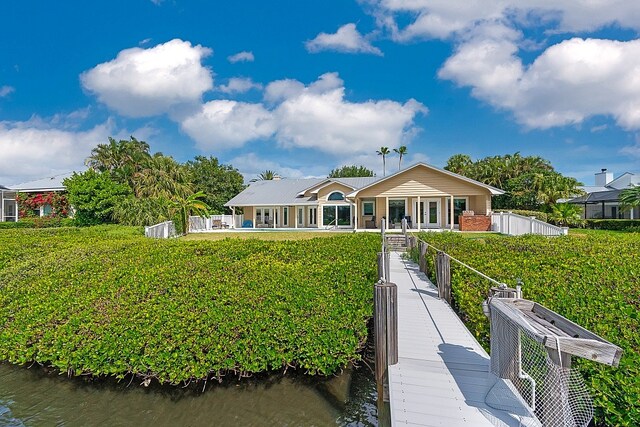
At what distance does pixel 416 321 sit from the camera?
595cm

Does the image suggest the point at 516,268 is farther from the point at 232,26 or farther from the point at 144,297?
the point at 232,26

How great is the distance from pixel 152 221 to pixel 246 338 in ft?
70.2

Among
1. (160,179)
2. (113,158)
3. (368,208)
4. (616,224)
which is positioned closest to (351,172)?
(368,208)

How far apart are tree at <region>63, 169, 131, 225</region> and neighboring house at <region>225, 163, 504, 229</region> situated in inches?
365

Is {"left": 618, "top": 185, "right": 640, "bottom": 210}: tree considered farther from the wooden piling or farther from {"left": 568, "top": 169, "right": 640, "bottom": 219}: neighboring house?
the wooden piling

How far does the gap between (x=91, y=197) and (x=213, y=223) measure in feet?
30.0

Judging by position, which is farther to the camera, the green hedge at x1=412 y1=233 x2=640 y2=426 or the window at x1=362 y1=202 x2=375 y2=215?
A: the window at x1=362 y1=202 x2=375 y2=215

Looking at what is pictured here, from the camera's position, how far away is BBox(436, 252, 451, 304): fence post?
286 inches

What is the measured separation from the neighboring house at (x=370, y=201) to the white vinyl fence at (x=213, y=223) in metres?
1.10

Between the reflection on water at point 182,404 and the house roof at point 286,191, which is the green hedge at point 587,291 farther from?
the house roof at point 286,191

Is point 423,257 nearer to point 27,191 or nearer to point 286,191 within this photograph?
point 286,191

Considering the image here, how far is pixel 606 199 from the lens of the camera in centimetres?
3428

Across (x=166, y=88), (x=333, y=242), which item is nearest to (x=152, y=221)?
(x=166, y=88)

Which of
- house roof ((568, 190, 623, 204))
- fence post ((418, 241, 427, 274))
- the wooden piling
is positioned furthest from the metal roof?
house roof ((568, 190, 623, 204))
